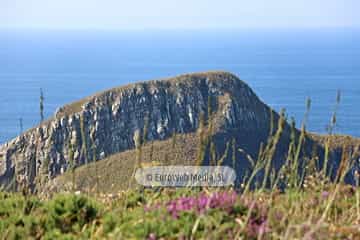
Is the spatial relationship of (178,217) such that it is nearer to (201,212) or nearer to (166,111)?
(201,212)

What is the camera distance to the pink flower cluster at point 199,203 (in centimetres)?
455

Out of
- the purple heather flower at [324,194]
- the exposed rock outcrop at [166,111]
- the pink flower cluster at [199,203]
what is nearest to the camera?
the pink flower cluster at [199,203]

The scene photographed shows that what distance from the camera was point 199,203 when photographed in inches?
184

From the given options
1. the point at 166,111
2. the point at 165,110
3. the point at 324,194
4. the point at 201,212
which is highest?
the point at 201,212

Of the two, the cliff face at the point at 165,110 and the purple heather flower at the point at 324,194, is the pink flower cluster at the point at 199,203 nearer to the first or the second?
the purple heather flower at the point at 324,194

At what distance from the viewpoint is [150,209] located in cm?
474

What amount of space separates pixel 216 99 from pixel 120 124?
18.6 m

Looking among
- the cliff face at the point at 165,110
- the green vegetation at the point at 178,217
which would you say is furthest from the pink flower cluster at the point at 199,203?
the cliff face at the point at 165,110

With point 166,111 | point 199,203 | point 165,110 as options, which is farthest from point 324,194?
point 166,111

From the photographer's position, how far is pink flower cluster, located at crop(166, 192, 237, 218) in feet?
14.9

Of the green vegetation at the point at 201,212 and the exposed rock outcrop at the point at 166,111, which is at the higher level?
the green vegetation at the point at 201,212

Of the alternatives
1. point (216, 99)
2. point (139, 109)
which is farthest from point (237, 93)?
point (139, 109)

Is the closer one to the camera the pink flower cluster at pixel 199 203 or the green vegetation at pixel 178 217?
the green vegetation at pixel 178 217

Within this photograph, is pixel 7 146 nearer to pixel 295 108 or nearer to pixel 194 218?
pixel 295 108
